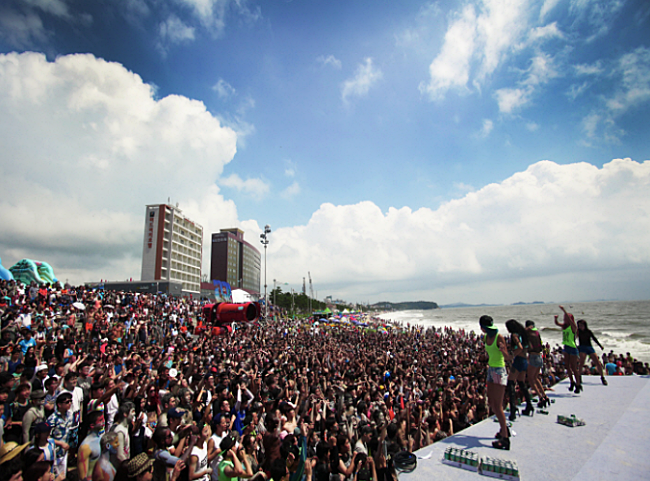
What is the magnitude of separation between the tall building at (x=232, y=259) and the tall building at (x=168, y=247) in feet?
100

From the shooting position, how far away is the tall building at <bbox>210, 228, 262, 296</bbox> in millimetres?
106450

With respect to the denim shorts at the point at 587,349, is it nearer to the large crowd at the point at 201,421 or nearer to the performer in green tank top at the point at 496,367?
the large crowd at the point at 201,421

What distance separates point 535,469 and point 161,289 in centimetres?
5657

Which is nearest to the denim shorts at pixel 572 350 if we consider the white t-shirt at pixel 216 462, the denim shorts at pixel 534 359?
the denim shorts at pixel 534 359

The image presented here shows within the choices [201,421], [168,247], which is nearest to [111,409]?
[201,421]

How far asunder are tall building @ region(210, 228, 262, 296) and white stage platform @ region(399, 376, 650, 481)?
349 feet

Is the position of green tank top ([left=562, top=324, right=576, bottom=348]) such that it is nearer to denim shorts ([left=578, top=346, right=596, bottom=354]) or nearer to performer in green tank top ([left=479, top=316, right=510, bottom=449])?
denim shorts ([left=578, top=346, right=596, bottom=354])

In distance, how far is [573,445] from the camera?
400 cm

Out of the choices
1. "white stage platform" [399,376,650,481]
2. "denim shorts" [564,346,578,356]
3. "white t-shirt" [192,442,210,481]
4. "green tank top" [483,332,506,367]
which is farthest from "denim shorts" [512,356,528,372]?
"white t-shirt" [192,442,210,481]

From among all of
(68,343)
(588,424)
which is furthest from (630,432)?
(68,343)

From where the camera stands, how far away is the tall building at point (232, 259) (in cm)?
10645

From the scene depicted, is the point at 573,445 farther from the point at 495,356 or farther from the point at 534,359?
the point at 534,359

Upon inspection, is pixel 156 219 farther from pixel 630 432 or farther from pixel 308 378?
pixel 630 432

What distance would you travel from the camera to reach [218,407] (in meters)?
4.94
